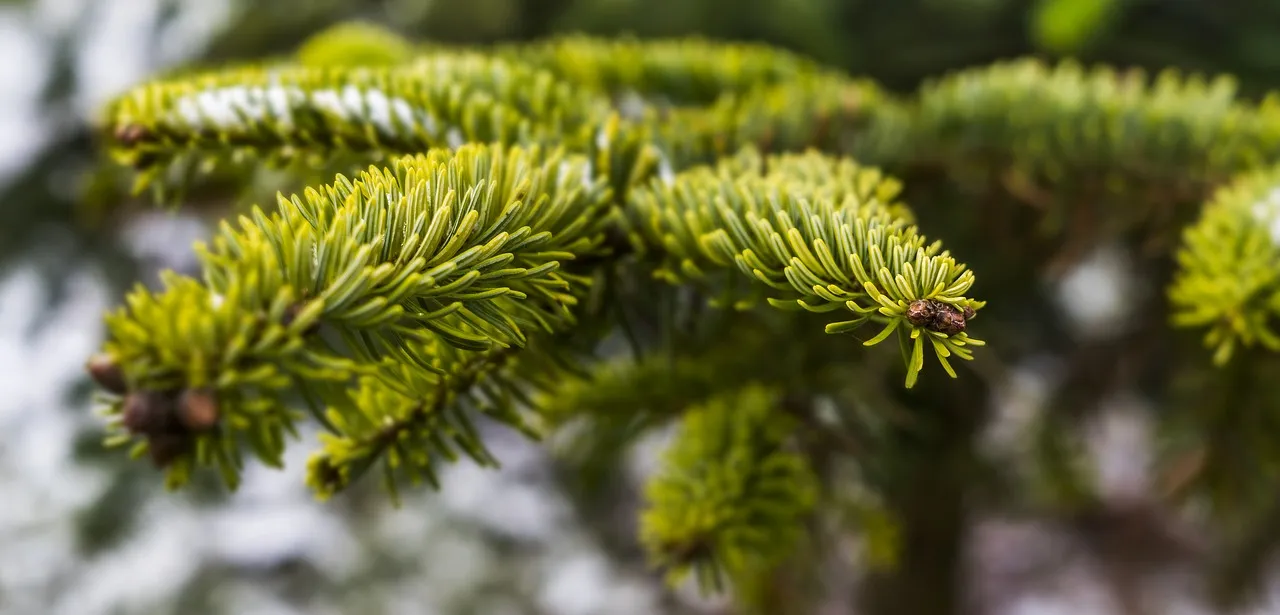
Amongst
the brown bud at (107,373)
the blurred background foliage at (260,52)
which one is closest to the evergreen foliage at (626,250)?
the brown bud at (107,373)

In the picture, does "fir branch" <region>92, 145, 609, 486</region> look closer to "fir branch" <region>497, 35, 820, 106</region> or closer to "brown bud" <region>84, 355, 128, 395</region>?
"brown bud" <region>84, 355, 128, 395</region>

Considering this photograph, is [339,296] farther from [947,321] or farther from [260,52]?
[260,52]

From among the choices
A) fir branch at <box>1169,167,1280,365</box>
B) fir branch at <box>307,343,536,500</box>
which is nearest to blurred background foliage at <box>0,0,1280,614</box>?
fir branch at <box>1169,167,1280,365</box>

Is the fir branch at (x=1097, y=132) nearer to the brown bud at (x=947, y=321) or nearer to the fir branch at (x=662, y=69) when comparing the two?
the fir branch at (x=662, y=69)

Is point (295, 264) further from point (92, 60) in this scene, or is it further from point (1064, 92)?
point (92, 60)

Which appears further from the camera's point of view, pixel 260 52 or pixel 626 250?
pixel 260 52

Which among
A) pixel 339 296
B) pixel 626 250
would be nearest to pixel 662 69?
pixel 626 250

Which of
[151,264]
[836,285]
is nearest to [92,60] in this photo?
[151,264]
